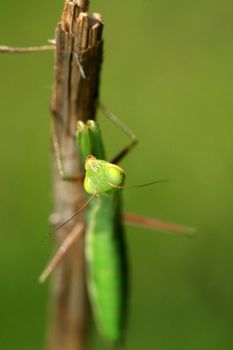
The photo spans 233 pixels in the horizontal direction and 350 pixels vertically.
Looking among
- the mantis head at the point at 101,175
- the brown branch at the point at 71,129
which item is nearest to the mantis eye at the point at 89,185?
the mantis head at the point at 101,175

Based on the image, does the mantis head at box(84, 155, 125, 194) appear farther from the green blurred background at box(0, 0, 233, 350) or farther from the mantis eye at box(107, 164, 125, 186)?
the green blurred background at box(0, 0, 233, 350)

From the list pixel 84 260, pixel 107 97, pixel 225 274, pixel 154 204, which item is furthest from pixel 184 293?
pixel 107 97

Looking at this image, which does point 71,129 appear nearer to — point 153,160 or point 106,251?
point 106,251

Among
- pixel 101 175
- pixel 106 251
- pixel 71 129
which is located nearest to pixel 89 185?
pixel 101 175

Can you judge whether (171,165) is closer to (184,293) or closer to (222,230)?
(222,230)

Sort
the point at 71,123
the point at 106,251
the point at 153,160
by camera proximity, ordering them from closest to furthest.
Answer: the point at 71,123
the point at 106,251
the point at 153,160

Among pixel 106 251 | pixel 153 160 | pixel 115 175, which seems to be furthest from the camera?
pixel 153 160

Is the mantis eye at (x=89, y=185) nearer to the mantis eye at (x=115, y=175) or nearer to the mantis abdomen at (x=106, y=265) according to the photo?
the mantis eye at (x=115, y=175)
